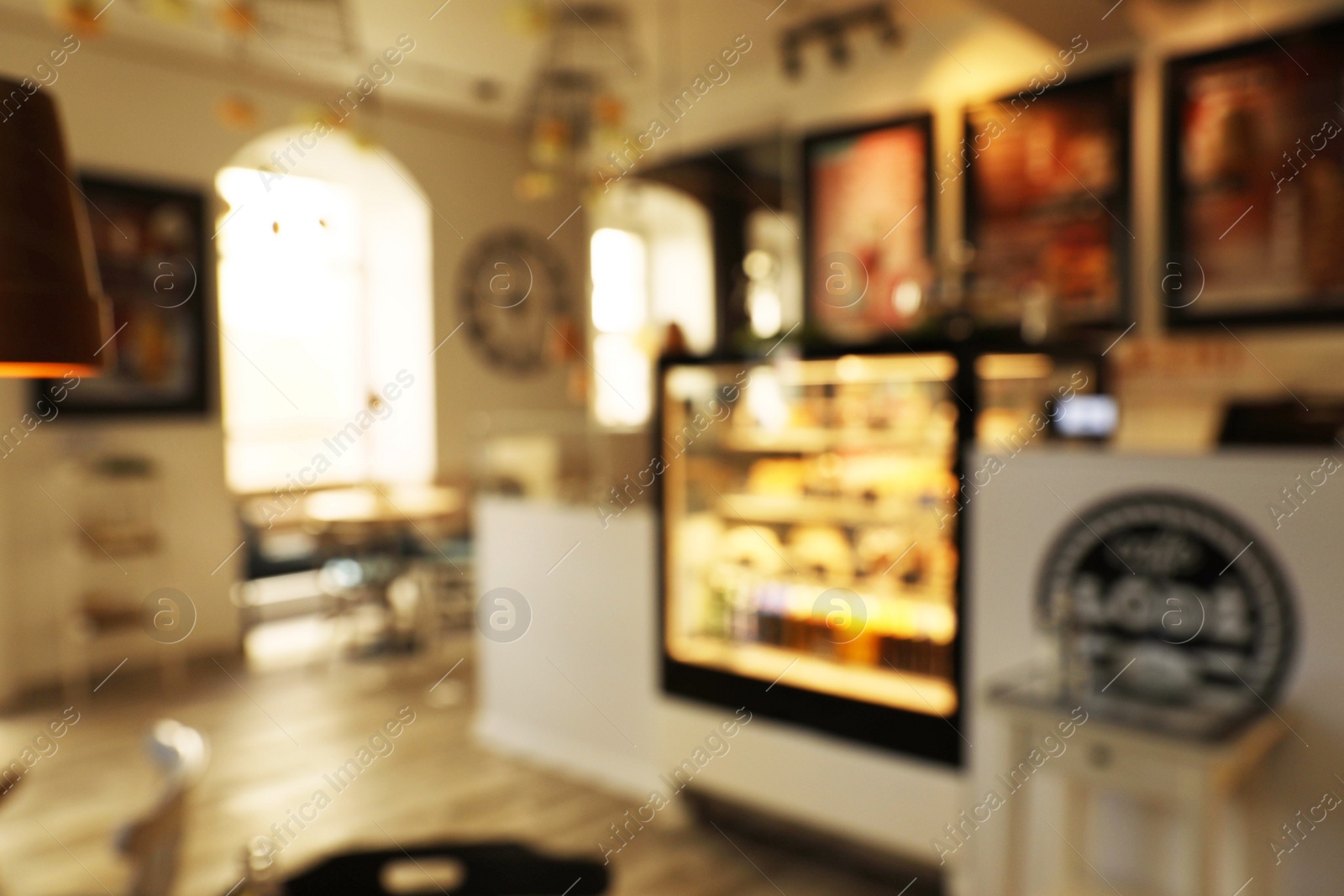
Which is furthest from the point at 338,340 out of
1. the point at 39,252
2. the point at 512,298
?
the point at 39,252

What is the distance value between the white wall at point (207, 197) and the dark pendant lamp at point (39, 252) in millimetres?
3740

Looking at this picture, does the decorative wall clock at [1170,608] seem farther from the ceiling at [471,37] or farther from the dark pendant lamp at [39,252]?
the ceiling at [471,37]

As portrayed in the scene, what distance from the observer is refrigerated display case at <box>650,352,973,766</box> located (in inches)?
117

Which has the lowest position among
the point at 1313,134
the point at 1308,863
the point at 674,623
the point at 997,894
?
the point at 997,894

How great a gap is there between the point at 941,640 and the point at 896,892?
2.66 feet

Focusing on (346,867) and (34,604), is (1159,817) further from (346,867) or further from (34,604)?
(34,604)

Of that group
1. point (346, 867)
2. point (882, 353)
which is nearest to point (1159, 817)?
point (882, 353)

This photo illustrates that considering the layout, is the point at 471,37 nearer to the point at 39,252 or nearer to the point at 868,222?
the point at 868,222

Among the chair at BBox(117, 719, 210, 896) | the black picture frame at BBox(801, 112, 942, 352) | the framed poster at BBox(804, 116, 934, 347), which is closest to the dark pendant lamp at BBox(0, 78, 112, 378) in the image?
the chair at BBox(117, 719, 210, 896)

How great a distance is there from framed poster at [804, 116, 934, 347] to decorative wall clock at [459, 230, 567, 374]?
2577mm

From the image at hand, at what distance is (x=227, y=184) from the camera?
597 cm

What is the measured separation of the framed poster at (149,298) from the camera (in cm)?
530

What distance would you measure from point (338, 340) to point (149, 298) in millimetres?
1896

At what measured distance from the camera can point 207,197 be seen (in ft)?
18.9
